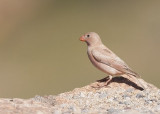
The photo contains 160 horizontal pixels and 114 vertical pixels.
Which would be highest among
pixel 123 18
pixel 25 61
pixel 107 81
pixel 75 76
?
pixel 123 18

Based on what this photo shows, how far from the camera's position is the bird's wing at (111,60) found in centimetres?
1569

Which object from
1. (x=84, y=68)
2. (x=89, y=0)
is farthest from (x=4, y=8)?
(x=84, y=68)

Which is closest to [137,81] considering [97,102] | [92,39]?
[92,39]

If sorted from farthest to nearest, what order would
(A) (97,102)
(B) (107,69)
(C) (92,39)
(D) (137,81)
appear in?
(C) (92,39) → (B) (107,69) → (D) (137,81) → (A) (97,102)

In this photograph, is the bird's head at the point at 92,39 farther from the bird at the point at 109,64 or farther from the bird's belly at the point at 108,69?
the bird's belly at the point at 108,69

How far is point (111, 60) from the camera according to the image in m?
16.0

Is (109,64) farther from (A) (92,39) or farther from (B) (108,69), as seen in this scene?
(A) (92,39)

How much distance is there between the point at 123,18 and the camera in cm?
4088

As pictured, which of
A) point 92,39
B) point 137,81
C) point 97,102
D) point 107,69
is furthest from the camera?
point 92,39

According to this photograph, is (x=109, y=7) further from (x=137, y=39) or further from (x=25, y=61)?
(x=25, y=61)

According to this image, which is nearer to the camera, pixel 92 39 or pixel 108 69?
pixel 108 69

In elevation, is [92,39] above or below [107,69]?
above

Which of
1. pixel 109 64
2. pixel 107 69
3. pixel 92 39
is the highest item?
pixel 92 39

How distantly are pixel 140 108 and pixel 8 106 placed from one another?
255 centimetres
